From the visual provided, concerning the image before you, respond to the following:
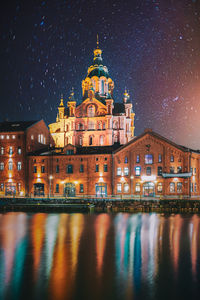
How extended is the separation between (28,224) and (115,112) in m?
64.7

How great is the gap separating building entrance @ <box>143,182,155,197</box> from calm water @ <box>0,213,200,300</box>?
24.2 metres

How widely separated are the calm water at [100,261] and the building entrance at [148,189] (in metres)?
24.2

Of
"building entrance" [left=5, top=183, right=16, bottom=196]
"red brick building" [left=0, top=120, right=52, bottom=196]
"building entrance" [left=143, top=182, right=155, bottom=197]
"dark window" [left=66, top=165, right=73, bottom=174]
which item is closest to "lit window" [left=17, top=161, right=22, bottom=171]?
"red brick building" [left=0, top=120, right=52, bottom=196]

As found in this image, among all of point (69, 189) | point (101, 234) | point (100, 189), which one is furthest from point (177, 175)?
point (101, 234)

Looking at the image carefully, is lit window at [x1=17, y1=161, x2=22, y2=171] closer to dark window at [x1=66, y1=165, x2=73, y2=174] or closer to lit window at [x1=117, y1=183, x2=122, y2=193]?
dark window at [x1=66, y1=165, x2=73, y2=174]


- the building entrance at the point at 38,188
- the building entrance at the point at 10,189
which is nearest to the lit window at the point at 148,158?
the building entrance at the point at 38,188

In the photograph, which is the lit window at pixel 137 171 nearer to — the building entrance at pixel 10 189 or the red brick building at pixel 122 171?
the red brick building at pixel 122 171

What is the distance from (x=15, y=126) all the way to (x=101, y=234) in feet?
146

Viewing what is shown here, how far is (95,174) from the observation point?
65.6 metres

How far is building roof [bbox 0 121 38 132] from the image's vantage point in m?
69.9

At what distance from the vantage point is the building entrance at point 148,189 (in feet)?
208

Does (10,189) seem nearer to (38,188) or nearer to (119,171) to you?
(38,188)

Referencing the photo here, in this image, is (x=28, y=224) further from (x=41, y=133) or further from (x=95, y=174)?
(x=41, y=133)

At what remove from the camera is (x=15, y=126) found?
235 ft
